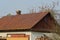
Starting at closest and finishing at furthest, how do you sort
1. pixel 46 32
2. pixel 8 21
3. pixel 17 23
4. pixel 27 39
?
pixel 27 39 → pixel 46 32 → pixel 17 23 → pixel 8 21

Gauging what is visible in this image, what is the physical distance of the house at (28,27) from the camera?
26.4 metres

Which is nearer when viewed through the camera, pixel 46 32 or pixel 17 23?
pixel 46 32

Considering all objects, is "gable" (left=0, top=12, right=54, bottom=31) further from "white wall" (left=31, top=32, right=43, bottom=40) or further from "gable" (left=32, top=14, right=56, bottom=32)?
"white wall" (left=31, top=32, right=43, bottom=40)

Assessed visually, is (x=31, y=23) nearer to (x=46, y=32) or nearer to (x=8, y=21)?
(x=46, y=32)

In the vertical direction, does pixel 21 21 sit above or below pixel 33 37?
above

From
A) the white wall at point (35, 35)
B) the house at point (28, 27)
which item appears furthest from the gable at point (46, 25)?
the white wall at point (35, 35)

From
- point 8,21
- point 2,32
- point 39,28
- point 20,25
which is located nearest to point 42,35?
point 39,28

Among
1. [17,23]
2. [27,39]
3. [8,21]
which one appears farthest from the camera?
[8,21]

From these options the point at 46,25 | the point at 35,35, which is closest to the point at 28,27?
the point at 35,35

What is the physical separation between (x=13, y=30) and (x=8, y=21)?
5370 millimetres

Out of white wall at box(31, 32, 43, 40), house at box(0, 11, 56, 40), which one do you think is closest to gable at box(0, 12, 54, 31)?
house at box(0, 11, 56, 40)

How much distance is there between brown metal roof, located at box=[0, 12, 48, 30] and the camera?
2757 centimetres

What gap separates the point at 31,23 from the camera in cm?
2753

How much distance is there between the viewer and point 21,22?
2964cm
